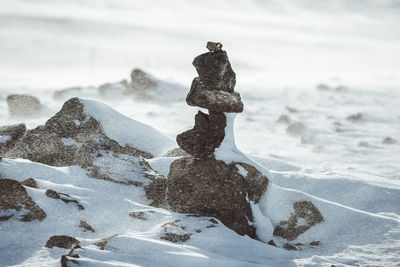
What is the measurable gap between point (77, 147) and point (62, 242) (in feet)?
10.0

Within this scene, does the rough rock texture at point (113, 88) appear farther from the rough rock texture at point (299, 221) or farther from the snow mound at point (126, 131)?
the rough rock texture at point (299, 221)

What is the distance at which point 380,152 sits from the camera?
1340 cm

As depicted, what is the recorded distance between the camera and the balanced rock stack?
5867mm

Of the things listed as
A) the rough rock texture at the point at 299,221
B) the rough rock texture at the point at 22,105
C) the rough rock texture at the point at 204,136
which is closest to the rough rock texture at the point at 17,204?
the rough rock texture at the point at 204,136

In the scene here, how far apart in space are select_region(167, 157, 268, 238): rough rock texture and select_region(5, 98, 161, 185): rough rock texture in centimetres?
119

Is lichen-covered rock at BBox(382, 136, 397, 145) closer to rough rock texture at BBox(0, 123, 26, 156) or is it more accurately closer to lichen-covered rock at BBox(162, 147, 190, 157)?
lichen-covered rock at BBox(162, 147, 190, 157)

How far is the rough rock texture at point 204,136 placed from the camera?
20.5 feet

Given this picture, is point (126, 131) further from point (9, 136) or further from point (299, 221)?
point (299, 221)

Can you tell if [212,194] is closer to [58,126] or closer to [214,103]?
[214,103]

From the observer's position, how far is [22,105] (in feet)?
52.0

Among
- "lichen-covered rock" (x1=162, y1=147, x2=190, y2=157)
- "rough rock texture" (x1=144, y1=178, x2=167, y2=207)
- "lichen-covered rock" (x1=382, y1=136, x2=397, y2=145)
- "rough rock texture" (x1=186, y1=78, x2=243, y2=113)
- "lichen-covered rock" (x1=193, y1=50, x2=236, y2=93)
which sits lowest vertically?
"rough rock texture" (x1=144, y1=178, x2=167, y2=207)

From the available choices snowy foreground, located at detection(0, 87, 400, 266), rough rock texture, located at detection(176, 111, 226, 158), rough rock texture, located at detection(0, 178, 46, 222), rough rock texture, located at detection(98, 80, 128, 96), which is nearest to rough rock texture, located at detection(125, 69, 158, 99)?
rough rock texture, located at detection(98, 80, 128, 96)

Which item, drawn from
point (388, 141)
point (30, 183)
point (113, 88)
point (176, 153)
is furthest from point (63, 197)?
point (113, 88)

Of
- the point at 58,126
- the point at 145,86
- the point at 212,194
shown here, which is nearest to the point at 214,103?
the point at 212,194
